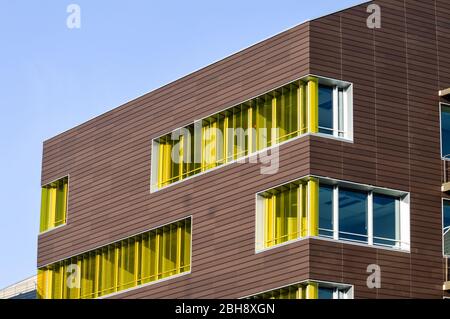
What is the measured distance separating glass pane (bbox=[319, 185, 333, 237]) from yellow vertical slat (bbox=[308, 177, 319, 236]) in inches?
9.9

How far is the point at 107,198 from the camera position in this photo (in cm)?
5238

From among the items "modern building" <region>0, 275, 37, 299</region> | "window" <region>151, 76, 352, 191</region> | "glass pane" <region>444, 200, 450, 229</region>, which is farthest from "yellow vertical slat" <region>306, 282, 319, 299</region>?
"modern building" <region>0, 275, 37, 299</region>

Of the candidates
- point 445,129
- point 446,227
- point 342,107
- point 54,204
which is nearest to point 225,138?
point 342,107

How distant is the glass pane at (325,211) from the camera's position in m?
41.8

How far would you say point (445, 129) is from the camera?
4550cm

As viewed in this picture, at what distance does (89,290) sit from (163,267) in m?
5.65

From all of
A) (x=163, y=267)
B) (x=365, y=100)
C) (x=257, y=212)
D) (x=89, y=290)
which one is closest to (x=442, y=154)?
(x=365, y=100)

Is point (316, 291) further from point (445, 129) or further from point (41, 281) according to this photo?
point (41, 281)

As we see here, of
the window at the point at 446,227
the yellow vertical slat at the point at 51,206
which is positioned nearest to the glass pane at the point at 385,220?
the window at the point at 446,227

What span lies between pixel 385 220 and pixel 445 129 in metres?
4.91

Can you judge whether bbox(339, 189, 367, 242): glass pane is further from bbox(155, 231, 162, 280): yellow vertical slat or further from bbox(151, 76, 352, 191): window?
bbox(155, 231, 162, 280): yellow vertical slat

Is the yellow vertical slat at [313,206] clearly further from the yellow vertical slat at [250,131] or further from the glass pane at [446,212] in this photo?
the glass pane at [446,212]

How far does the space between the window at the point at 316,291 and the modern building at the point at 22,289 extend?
37.8 metres

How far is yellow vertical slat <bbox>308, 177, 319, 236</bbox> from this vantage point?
136 ft
